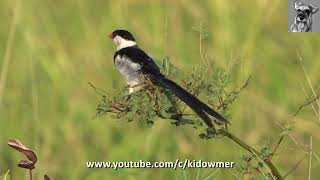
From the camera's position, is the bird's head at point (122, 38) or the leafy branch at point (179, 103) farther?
the bird's head at point (122, 38)

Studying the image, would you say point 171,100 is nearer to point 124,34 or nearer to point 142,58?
point 142,58

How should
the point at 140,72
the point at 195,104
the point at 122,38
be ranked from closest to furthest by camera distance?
the point at 195,104 < the point at 140,72 < the point at 122,38

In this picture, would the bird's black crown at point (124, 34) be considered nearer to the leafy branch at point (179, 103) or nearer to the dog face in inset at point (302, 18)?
the leafy branch at point (179, 103)

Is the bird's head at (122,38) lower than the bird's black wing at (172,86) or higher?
higher

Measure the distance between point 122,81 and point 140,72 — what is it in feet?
0.29

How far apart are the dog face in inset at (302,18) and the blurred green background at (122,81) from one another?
0.03 metres

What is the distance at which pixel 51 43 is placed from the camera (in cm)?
249

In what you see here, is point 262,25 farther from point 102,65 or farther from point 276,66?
point 102,65

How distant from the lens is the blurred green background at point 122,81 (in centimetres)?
244

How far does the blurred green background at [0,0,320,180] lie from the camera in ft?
7.99

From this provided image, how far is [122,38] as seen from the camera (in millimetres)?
2436

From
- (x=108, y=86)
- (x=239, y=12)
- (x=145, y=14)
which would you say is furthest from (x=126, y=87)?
(x=239, y=12)

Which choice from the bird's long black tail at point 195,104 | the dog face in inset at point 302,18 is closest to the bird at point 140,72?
the bird's long black tail at point 195,104

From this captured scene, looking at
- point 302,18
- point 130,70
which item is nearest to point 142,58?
point 130,70
